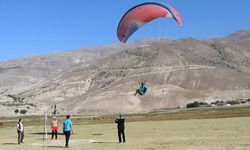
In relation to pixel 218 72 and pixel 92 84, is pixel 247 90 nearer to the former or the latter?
pixel 218 72

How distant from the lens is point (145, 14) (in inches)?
1056

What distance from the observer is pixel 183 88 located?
158 meters

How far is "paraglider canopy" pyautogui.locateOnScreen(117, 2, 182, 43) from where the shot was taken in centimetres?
2641

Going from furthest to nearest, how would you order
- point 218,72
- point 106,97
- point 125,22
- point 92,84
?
point 92,84 → point 218,72 → point 106,97 → point 125,22

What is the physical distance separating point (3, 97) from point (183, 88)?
79.4 metres

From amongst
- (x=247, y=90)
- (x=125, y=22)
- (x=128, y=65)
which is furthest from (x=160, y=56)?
(x=125, y=22)

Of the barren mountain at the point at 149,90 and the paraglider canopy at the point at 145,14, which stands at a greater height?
the barren mountain at the point at 149,90

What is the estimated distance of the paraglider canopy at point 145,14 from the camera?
2641 cm

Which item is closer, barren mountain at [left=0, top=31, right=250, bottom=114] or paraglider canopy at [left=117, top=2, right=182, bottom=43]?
paraglider canopy at [left=117, top=2, right=182, bottom=43]

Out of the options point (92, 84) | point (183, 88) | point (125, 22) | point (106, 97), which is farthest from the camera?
point (92, 84)

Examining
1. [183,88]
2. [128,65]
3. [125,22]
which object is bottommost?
[125,22]

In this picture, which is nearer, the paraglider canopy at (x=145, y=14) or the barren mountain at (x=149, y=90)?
the paraglider canopy at (x=145, y=14)

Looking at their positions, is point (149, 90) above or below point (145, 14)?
above

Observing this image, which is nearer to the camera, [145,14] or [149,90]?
[145,14]
